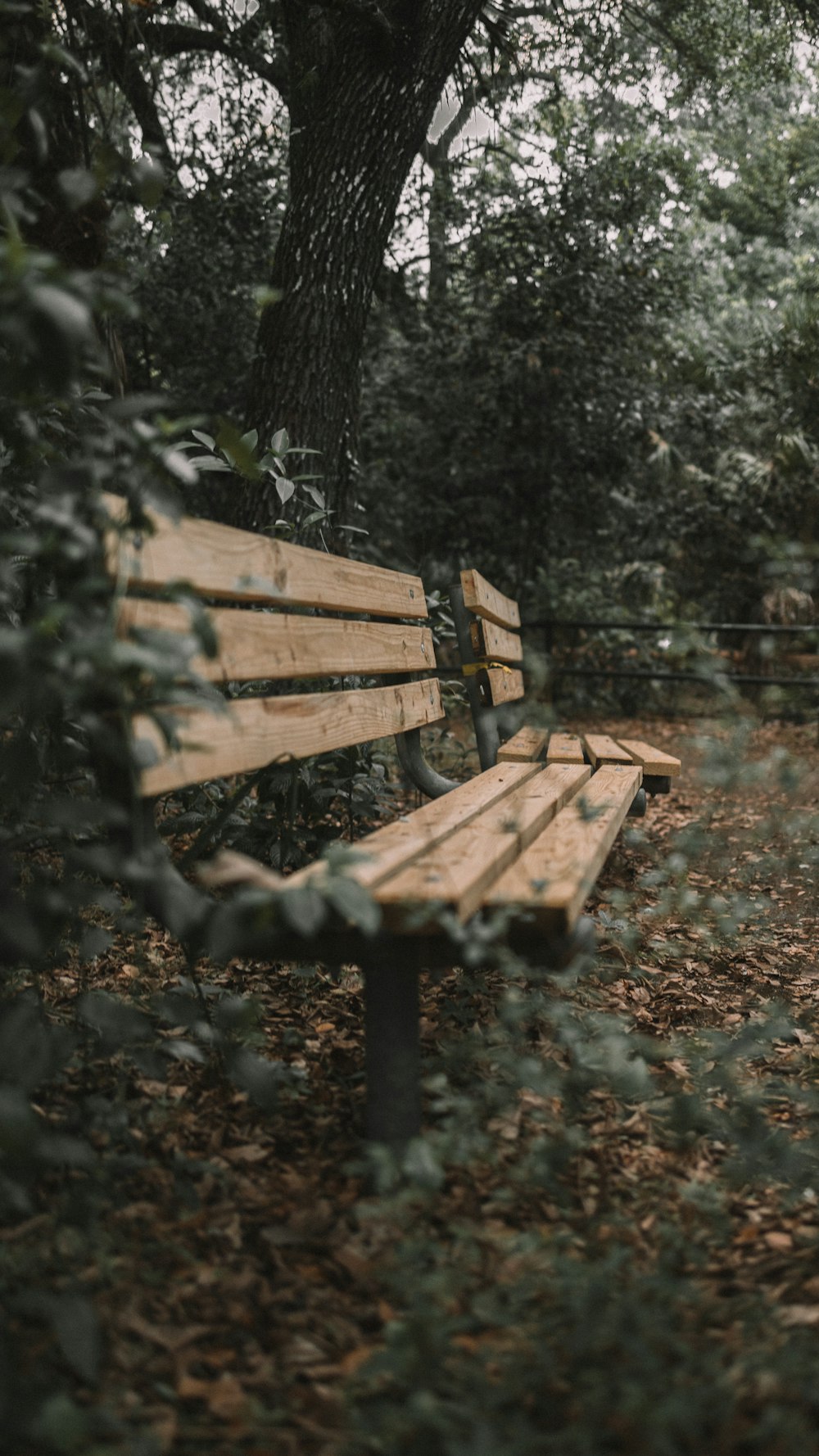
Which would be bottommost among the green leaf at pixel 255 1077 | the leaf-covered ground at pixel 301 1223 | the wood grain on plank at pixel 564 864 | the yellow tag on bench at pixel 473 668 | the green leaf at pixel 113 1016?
the leaf-covered ground at pixel 301 1223

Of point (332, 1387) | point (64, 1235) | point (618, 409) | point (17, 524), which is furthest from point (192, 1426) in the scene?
point (618, 409)

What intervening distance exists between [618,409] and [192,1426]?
27.8 ft

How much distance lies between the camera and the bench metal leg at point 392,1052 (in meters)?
1.75

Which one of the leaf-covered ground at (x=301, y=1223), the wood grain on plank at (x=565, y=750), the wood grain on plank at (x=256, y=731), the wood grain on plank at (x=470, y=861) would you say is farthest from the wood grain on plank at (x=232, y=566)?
the wood grain on plank at (x=565, y=750)

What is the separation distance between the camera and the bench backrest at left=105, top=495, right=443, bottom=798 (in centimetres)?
152

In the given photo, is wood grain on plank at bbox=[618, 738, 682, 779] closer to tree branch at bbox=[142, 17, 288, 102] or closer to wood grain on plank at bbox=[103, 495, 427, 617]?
wood grain on plank at bbox=[103, 495, 427, 617]

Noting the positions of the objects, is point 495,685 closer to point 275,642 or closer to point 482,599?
point 482,599

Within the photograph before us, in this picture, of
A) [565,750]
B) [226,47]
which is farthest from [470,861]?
[226,47]

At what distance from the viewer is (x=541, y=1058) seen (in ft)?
7.77

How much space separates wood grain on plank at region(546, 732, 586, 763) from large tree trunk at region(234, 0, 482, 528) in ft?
4.30

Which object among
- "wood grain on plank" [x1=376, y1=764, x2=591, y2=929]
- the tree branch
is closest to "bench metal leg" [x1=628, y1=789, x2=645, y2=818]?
"wood grain on plank" [x1=376, y1=764, x2=591, y2=929]

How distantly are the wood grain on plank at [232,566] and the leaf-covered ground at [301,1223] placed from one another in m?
0.88

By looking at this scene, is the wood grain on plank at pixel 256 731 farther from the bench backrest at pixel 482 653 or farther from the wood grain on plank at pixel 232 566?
the bench backrest at pixel 482 653

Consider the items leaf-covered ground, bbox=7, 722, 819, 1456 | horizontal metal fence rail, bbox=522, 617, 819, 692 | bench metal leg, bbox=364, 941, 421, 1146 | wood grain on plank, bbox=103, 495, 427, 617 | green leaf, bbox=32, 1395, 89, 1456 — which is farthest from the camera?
horizontal metal fence rail, bbox=522, 617, 819, 692
